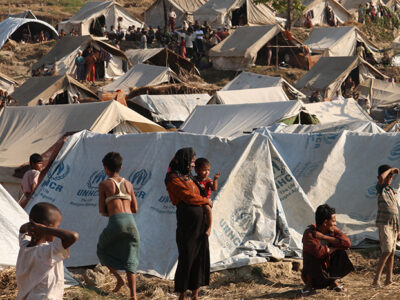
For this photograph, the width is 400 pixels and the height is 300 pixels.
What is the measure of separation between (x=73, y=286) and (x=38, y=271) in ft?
7.31

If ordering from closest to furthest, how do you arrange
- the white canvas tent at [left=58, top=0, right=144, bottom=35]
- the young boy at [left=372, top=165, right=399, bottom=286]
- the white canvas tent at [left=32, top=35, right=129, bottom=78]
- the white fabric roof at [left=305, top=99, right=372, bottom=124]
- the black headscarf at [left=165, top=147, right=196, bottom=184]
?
the black headscarf at [left=165, top=147, right=196, bottom=184] → the young boy at [left=372, top=165, right=399, bottom=286] → the white fabric roof at [left=305, top=99, right=372, bottom=124] → the white canvas tent at [left=32, top=35, right=129, bottom=78] → the white canvas tent at [left=58, top=0, right=144, bottom=35]

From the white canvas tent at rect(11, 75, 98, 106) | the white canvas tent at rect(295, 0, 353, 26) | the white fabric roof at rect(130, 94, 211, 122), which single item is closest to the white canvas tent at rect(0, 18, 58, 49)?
the white canvas tent at rect(11, 75, 98, 106)

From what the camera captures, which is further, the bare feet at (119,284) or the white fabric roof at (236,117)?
the white fabric roof at (236,117)

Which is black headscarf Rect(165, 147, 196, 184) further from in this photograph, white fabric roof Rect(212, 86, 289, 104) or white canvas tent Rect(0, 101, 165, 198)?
white fabric roof Rect(212, 86, 289, 104)

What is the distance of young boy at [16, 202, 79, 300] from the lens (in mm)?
4191

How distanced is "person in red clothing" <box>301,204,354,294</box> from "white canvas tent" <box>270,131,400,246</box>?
7.77 ft

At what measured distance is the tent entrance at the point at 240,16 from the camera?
129 feet

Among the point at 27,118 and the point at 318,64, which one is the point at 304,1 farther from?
the point at 27,118

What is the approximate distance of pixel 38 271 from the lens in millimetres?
4324

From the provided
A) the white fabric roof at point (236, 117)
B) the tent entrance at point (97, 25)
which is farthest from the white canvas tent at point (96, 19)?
the white fabric roof at point (236, 117)

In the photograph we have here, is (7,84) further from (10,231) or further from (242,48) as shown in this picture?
(10,231)

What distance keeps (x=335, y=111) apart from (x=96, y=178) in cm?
1050

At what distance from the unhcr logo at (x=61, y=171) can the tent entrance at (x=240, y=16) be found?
3115cm

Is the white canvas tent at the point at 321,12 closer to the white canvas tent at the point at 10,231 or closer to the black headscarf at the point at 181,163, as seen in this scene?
the white canvas tent at the point at 10,231
